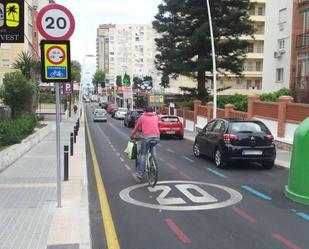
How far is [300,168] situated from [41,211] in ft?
16.4

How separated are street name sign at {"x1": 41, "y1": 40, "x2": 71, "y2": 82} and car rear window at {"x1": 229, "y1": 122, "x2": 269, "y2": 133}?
24.4 feet

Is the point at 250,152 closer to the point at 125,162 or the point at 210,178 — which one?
A: the point at 210,178

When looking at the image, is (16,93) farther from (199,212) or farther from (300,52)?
(300,52)

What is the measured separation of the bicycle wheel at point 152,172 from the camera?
10.8 metres

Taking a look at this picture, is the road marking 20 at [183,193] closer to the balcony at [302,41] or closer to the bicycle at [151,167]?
the bicycle at [151,167]

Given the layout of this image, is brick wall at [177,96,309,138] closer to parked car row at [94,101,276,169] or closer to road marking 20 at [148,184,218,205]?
parked car row at [94,101,276,169]

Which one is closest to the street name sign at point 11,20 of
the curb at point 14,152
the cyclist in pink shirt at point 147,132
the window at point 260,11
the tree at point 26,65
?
the cyclist in pink shirt at point 147,132

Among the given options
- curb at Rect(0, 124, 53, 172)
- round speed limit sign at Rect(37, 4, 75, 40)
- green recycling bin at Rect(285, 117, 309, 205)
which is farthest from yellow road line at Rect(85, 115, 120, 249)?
green recycling bin at Rect(285, 117, 309, 205)

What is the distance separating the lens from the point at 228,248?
650 centimetres

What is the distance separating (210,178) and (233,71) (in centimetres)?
2888

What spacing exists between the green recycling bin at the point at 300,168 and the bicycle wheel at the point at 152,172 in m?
2.92

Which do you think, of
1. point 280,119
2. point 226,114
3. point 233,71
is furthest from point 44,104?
point 280,119

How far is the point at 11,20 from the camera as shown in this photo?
964cm

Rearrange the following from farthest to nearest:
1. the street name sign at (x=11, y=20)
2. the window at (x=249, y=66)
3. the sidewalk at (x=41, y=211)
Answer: the window at (x=249, y=66)
the street name sign at (x=11, y=20)
the sidewalk at (x=41, y=211)
